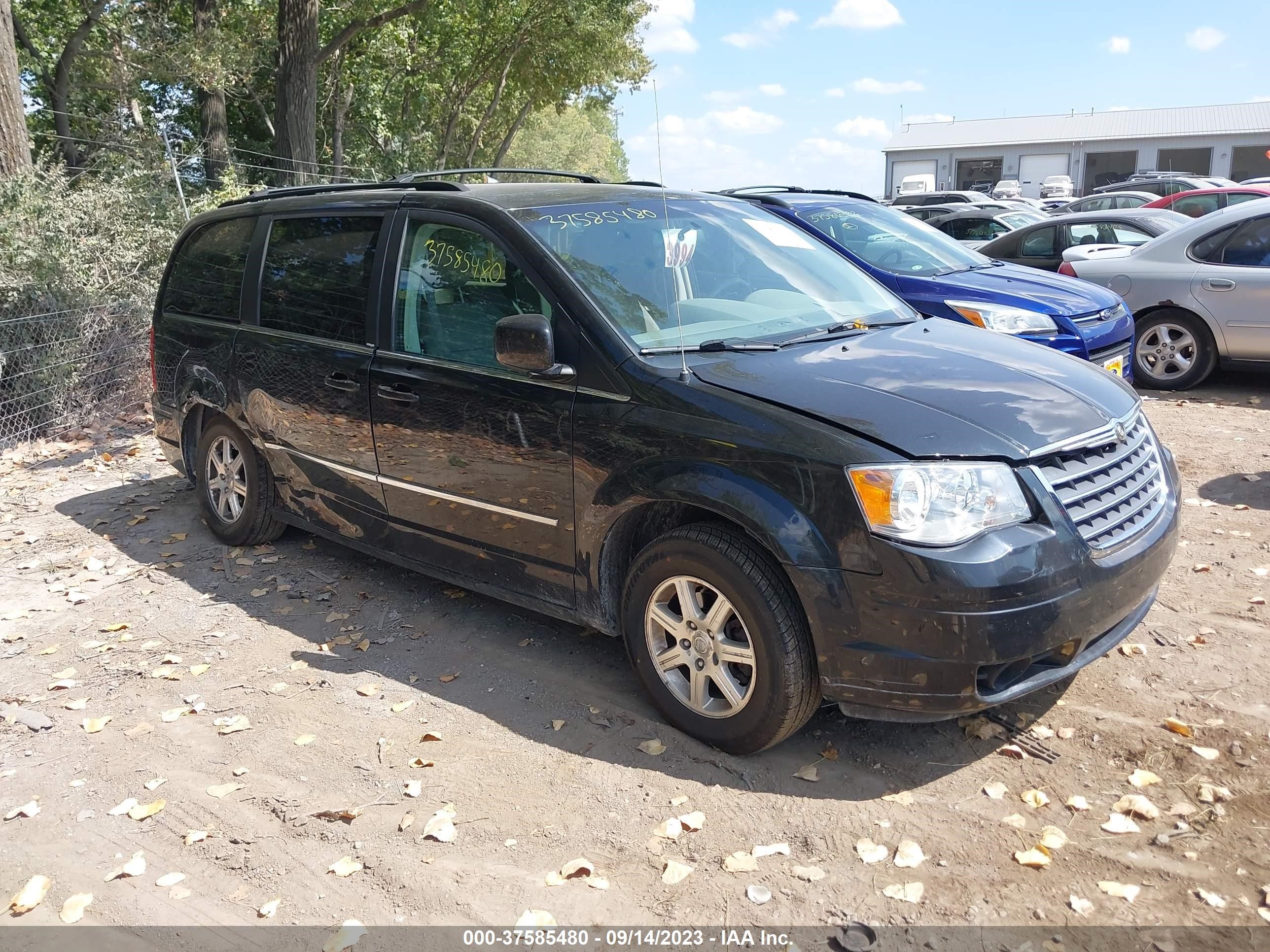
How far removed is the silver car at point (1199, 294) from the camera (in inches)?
332

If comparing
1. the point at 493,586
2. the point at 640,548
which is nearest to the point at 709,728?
the point at 640,548

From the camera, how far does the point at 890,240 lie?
8188 millimetres

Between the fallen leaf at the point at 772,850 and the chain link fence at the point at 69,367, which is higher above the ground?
the chain link fence at the point at 69,367

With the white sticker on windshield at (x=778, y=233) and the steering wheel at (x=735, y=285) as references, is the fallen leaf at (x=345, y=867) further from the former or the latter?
the white sticker on windshield at (x=778, y=233)

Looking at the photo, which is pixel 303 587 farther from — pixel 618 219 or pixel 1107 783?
pixel 1107 783

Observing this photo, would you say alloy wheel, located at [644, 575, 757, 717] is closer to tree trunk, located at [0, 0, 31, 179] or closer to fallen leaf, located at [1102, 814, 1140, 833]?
fallen leaf, located at [1102, 814, 1140, 833]

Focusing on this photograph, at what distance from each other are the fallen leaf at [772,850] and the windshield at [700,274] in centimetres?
177

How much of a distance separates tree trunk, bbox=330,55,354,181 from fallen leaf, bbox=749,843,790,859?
2646 cm

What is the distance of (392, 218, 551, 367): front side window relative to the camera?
4141 millimetres

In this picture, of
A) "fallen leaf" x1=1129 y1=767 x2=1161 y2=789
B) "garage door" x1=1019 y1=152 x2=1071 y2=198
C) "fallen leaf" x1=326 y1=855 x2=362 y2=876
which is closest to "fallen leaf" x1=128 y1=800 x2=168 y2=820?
"fallen leaf" x1=326 y1=855 x2=362 y2=876

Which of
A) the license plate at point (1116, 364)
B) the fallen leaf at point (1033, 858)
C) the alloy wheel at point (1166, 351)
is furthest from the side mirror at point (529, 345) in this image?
the alloy wheel at point (1166, 351)

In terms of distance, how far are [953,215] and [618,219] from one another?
11.6 meters

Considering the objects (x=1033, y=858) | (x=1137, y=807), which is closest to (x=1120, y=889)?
(x=1033, y=858)

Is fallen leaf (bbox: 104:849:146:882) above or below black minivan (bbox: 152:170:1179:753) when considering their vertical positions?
below
